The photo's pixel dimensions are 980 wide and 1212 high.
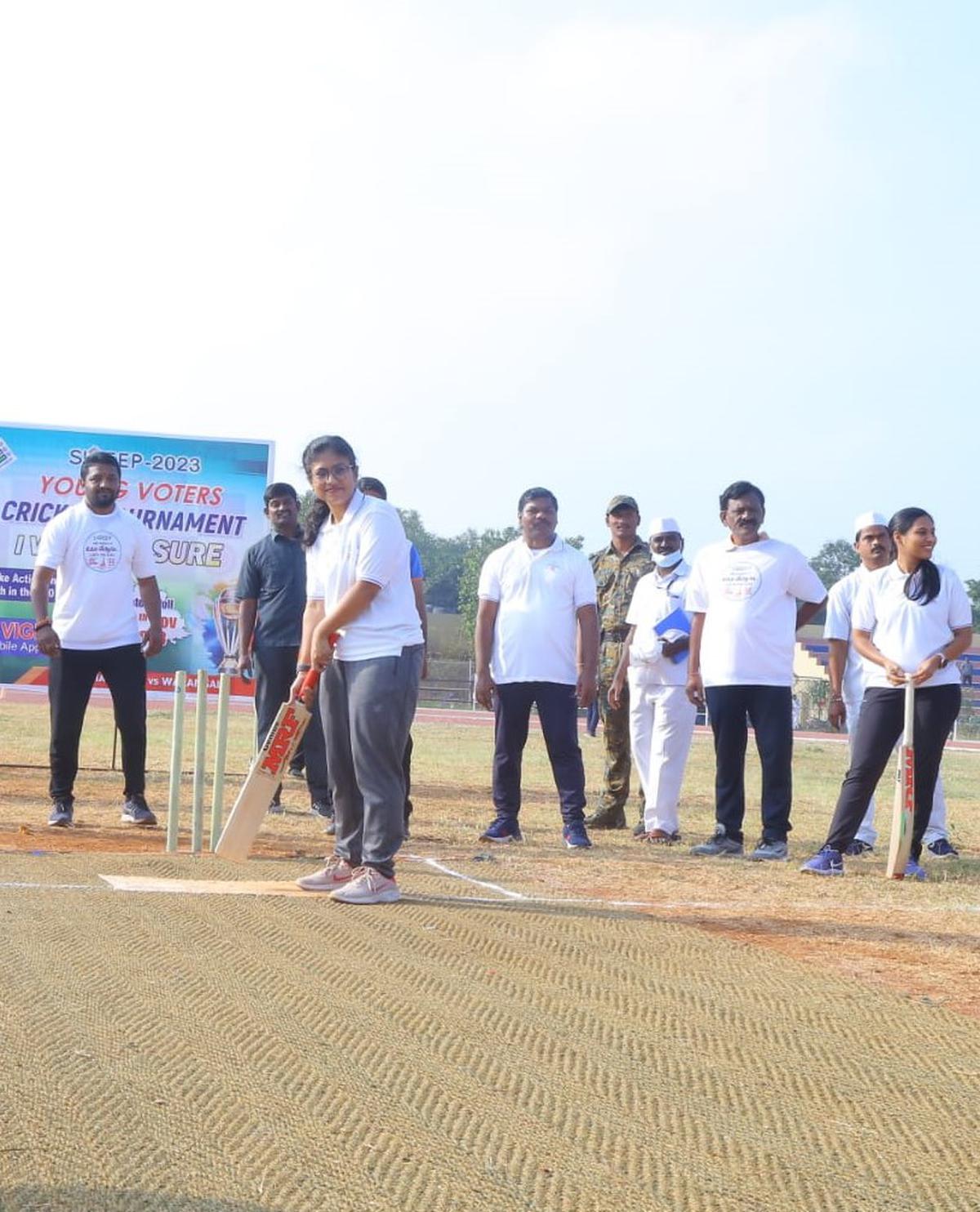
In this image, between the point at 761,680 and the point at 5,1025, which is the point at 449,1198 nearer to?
the point at 5,1025

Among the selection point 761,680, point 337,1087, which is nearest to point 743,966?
point 337,1087

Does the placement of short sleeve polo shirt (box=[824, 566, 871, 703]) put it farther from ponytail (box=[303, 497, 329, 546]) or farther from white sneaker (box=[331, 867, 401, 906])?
white sneaker (box=[331, 867, 401, 906])

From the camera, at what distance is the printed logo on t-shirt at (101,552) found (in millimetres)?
9266

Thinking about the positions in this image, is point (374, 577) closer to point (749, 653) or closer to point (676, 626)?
point (749, 653)

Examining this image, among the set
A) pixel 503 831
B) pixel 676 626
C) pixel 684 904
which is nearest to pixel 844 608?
pixel 676 626

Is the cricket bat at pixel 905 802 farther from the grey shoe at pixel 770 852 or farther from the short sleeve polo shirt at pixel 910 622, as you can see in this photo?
the grey shoe at pixel 770 852

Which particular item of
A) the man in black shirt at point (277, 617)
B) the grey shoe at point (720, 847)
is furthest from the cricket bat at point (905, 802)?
the man in black shirt at point (277, 617)

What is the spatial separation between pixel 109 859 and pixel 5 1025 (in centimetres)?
355

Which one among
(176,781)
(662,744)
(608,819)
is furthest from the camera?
(608,819)

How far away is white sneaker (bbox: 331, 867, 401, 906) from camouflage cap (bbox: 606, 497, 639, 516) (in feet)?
15.7

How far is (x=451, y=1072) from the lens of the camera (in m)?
3.67

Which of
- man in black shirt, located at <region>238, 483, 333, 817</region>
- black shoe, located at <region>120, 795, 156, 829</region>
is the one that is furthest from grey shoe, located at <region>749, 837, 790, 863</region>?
black shoe, located at <region>120, 795, 156, 829</region>

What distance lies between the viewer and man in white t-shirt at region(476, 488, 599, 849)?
9266 millimetres

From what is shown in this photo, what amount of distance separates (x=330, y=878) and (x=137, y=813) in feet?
9.93
